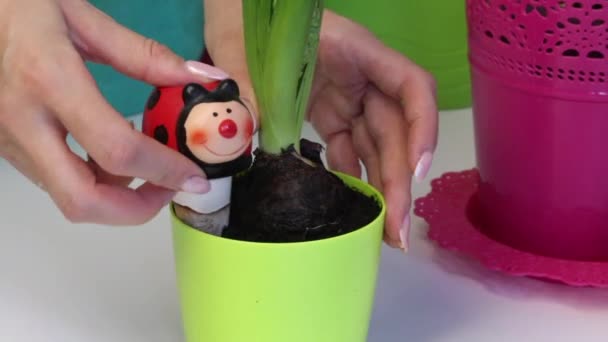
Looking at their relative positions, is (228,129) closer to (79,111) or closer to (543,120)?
(79,111)

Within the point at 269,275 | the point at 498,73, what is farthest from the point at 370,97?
the point at 269,275

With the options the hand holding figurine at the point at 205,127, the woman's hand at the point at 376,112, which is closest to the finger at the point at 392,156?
the woman's hand at the point at 376,112

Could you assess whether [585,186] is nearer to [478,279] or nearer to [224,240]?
[478,279]

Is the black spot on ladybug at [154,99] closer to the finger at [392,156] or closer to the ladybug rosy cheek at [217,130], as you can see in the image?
the ladybug rosy cheek at [217,130]

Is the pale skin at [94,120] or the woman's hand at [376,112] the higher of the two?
the pale skin at [94,120]

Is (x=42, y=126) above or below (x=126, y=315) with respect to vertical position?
above

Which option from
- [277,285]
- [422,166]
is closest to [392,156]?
[422,166]

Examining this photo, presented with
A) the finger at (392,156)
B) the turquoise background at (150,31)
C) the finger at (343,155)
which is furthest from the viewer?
the turquoise background at (150,31)
